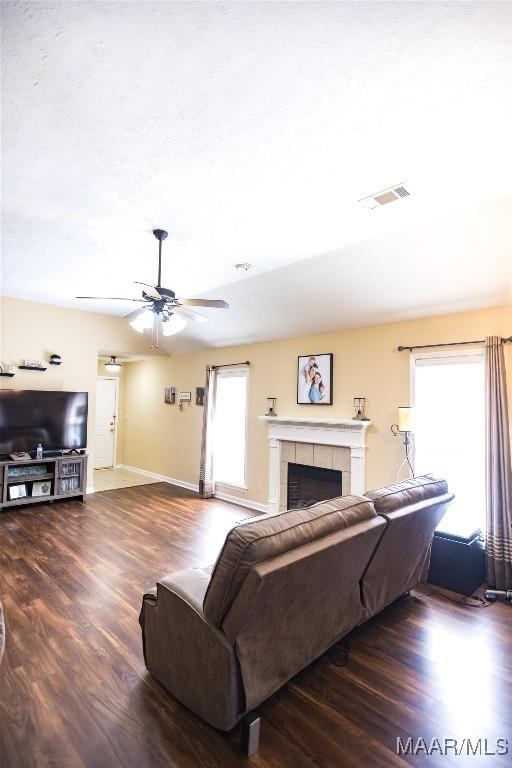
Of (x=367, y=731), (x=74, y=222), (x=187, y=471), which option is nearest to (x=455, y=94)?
(x=74, y=222)

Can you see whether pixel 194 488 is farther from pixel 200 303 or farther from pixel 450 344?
pixel 450 344

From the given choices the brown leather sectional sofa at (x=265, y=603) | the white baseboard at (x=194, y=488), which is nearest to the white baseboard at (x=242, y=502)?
the white baseboard at (x=194, y=488)

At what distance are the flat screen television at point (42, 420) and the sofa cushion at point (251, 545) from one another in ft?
16.2

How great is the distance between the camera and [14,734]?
1800 mm

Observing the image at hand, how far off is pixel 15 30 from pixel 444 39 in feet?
5.50

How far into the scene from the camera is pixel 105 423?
8.64 metres

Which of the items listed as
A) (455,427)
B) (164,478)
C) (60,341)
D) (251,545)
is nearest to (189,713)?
(251,545)

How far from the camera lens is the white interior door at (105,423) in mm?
8508

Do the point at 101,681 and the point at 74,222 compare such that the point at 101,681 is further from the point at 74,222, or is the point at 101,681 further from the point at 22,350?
the point at 22,350

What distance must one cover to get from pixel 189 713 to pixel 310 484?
3.54 meters

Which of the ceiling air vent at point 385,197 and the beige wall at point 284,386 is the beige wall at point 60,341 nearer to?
the beige wall at point 284,386

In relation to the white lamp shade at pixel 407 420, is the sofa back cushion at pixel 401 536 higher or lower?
lower

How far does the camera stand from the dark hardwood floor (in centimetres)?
173

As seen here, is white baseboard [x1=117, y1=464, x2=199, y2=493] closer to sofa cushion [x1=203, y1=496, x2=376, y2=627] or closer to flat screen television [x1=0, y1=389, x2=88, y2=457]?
flat screen television [x1=0, y1=389, x2=88, y2=457]
